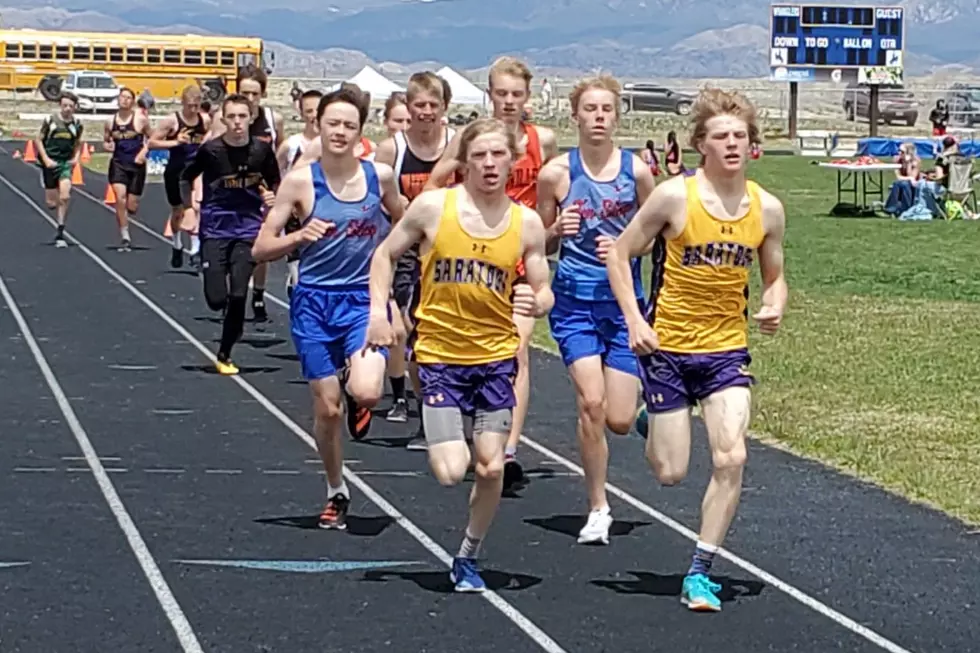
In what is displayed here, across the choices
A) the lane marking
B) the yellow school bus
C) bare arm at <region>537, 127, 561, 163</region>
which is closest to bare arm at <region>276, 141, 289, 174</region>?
bare arm at <region>537, 127, 561, 163</region>

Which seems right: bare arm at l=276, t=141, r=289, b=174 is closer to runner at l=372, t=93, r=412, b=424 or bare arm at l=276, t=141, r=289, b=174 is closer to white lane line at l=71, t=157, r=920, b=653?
runner at l=372, t=93, r=412, b=424

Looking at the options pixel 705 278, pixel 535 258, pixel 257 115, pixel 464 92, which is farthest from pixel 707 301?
pixel 464 92

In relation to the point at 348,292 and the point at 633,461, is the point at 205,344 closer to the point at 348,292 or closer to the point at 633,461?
the point at 633,461

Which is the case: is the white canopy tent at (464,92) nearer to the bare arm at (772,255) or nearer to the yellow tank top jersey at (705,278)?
the bare arm at (772,255)

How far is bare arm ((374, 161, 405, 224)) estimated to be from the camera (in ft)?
28.8

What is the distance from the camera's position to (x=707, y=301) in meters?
7.42

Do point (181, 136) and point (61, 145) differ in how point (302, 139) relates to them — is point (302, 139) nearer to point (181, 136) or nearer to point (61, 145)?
point (181, 136)

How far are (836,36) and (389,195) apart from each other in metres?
56.8

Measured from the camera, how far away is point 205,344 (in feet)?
49.2

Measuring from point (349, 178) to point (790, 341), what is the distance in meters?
8.00

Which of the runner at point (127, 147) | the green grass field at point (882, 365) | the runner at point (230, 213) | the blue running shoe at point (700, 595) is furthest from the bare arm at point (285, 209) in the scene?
the runner at point (127, 147)

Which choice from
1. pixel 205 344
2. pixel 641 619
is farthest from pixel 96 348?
pixel 641 619

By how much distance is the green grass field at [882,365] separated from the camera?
10812mm

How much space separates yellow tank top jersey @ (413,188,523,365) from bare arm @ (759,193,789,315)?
92cm
